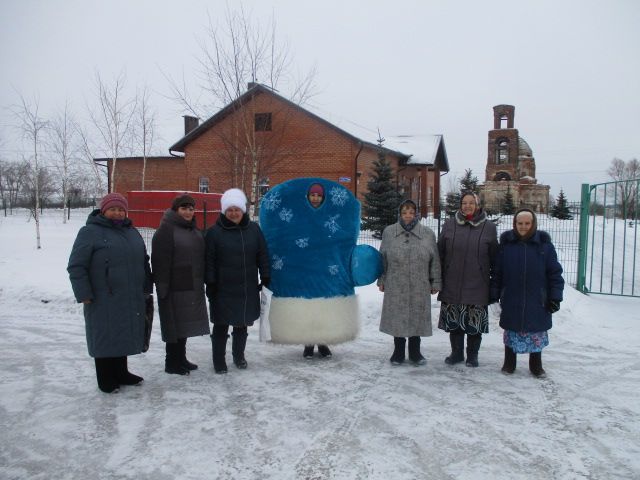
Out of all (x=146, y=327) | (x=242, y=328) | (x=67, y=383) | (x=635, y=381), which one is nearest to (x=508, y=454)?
(x=635, y=381)

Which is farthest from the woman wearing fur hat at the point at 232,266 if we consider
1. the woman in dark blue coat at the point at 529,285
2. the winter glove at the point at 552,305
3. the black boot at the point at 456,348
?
the winter glove at the point at 552,305

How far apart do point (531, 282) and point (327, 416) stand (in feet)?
7.18

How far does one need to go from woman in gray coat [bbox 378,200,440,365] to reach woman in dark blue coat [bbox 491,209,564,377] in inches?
26.5

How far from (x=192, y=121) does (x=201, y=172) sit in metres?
4.99

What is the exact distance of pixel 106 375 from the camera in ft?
13.6

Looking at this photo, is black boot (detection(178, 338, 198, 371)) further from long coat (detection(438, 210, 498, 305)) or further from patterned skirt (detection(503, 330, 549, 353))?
patterned skirt (detection(503, 330, 549, 353))

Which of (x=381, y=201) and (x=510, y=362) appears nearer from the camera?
(x=510, y=362)

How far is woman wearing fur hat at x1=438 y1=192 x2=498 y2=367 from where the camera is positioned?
4.68 metres

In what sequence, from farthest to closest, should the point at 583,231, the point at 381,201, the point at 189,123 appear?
the point at 189,123 → the point at 381,201 → the point at 583,231

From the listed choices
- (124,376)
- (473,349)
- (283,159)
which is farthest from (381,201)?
(124,376)

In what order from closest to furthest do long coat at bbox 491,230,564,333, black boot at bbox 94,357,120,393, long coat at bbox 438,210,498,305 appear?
black boot at bbox 94,357,120,393, long coat at bbox 491,230,564,333, long coat at bbox 438,210,498,305

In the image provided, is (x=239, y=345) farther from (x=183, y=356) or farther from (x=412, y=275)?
(x=412, y=275)

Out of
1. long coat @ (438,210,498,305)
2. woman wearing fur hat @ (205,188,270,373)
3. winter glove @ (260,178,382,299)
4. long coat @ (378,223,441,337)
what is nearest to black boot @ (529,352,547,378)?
long coat @ (438,210,498,305)

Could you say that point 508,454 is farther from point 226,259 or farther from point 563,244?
point 563,244
